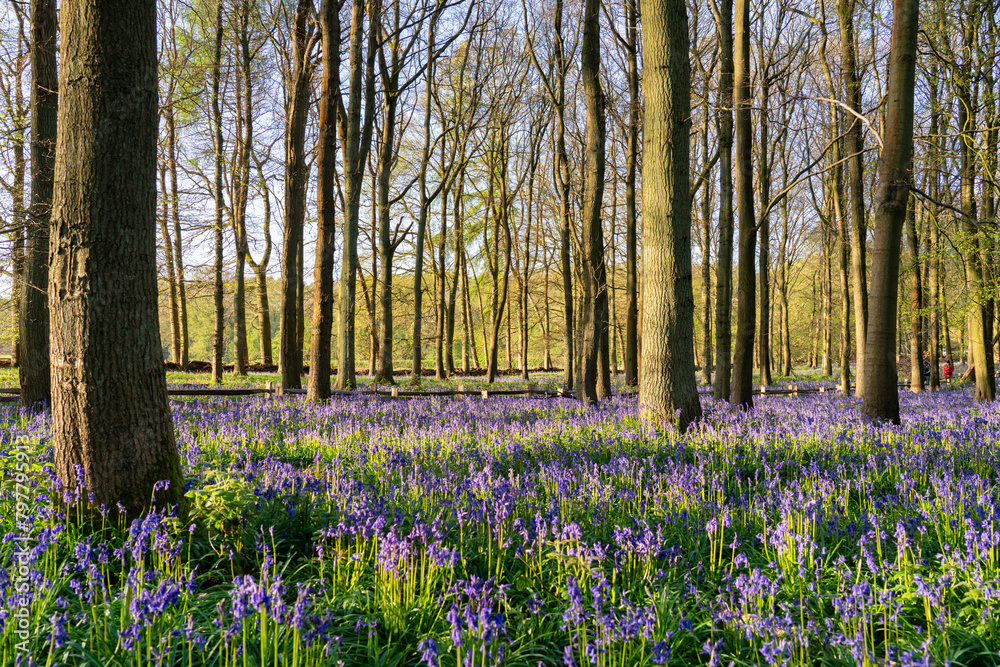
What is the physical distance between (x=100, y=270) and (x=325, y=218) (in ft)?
24.3

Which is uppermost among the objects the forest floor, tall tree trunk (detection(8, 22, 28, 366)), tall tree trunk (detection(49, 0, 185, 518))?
tall tree trunk (detection(8, 22, 28, 366))

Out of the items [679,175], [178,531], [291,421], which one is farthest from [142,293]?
[679,175]

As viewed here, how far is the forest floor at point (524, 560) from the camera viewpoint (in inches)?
80.5

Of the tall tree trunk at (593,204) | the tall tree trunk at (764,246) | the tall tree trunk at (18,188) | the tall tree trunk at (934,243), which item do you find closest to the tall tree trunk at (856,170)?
the tall tree trunk at (934,243)

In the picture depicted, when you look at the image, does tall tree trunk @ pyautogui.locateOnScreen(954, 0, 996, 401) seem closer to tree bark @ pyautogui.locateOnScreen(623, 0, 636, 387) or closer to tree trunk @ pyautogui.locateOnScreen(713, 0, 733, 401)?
tree trunk @ pyautogui.locateOnScreen(713, 0, 733, 401)

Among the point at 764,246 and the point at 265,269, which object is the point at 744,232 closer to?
the point at 764,246

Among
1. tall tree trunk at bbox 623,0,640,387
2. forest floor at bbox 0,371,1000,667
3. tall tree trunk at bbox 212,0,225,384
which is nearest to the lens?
forest floor at bbox 0,371,1000,667

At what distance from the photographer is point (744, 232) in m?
9.73

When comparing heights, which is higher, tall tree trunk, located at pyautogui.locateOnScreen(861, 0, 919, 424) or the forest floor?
tall tree trunk, located at pyautogui.locateOnScreen(861, 0, 919, 424)

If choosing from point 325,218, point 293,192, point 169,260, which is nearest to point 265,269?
point 169,260

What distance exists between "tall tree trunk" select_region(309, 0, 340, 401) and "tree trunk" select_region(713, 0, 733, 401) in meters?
7.35

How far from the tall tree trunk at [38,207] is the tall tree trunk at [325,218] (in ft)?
12.8

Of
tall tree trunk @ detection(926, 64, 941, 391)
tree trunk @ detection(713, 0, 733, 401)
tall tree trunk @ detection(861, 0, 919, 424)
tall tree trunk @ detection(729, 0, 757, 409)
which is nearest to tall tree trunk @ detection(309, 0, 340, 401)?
tree trunk @ detection(713, 0, 733, 401)

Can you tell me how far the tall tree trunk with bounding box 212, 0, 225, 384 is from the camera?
717 inches
